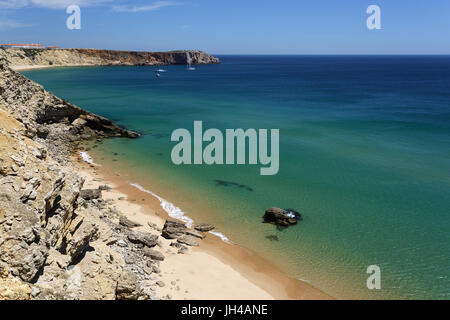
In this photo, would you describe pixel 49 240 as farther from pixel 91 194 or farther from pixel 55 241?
pixel 91 194

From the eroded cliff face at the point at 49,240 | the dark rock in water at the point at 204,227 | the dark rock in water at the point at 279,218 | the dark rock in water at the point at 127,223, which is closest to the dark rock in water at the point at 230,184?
the dark rock in water at the point at 279,218

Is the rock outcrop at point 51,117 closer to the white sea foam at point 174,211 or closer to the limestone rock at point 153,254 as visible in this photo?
the white sea foam at point 174,211

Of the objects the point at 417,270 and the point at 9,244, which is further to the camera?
the point at 417,270

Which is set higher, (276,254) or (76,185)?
(76,185)

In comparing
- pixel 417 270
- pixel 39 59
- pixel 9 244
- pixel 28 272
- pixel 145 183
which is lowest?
pixel 417 270

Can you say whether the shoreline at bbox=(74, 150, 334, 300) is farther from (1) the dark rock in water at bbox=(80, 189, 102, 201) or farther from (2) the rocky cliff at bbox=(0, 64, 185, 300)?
(1) the dark rock in water at bbox=(80, 189, 102, 201)

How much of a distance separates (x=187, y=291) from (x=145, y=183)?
1675cm

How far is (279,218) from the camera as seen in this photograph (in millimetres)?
24328

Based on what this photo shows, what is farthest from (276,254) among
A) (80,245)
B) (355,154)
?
(355,154)

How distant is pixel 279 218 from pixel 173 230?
25.3 ft

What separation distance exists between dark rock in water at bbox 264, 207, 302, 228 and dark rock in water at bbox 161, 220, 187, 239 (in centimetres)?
626

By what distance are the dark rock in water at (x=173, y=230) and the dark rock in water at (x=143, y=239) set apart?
3.68ft
